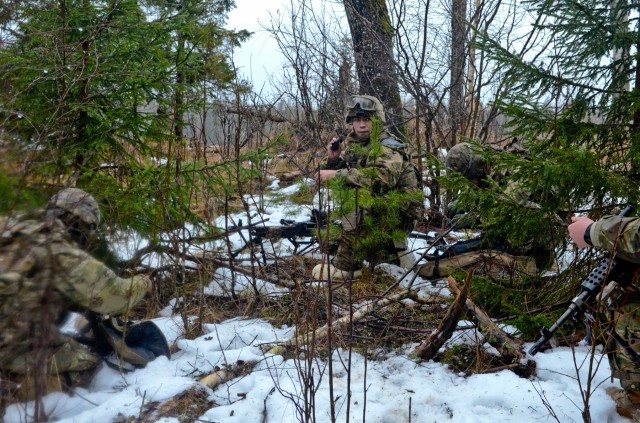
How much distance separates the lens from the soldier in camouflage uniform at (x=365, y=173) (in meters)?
5.13

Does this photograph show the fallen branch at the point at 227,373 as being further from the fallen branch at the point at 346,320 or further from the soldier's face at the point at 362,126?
the soldier's face at the point at 362,126

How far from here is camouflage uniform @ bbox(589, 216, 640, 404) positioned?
107 inches

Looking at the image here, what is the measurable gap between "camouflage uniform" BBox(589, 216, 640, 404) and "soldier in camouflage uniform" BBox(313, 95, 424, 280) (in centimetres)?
216

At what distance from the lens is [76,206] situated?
2.20 meters

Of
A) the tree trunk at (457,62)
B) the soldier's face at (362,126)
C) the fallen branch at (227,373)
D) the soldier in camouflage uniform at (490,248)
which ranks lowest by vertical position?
the fallen branch at (227,373)

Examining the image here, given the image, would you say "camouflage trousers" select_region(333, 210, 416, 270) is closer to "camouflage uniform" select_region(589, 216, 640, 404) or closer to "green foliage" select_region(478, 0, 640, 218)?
"green foliage" select_region(478, 0, 640, 218)

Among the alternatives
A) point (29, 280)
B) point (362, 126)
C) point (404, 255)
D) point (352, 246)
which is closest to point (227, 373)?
point (29, 280)

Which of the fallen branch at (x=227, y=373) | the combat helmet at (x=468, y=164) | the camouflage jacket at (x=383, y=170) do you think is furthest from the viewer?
the combat helmet at (x=468, y=164)

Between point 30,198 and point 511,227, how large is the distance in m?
3.21

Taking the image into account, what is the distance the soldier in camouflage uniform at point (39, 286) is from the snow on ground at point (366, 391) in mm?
525

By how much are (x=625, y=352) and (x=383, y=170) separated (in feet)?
8.83

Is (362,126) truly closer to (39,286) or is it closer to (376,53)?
(376,53)

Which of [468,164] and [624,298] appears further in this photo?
[468,164]

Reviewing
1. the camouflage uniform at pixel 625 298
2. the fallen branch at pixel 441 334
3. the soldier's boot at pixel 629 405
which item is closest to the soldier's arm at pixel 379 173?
the fallen branch at pixel 441 334
